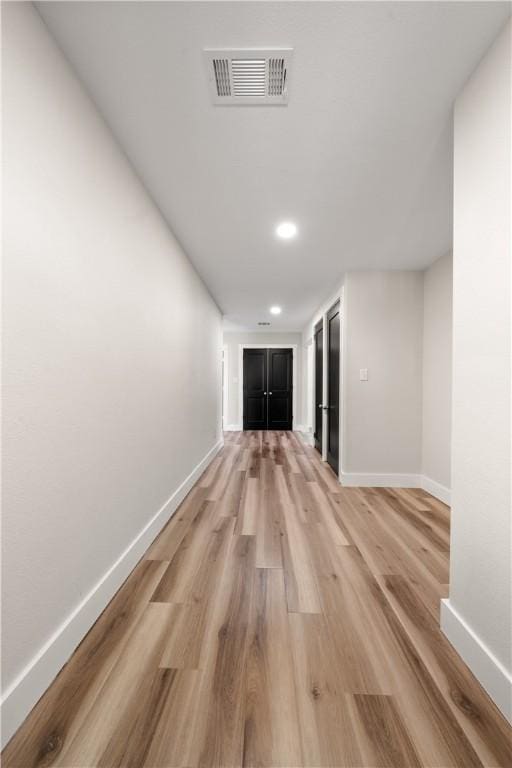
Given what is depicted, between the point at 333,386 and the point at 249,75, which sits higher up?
the point at 249,75

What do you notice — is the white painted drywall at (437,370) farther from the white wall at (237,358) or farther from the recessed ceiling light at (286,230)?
the white wall at (237,358)

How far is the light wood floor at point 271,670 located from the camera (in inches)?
36.5

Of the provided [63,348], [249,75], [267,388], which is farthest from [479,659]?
[267,388]

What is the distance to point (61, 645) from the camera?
118 centimetres

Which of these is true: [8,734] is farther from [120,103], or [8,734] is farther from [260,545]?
[120,103]

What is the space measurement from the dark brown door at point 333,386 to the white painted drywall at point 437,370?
0.99 m

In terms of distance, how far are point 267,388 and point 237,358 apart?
1.06m

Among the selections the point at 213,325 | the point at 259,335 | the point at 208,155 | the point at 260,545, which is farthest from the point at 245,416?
the point at 208,155

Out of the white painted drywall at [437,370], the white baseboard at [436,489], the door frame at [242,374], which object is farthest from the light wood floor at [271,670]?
the door frame at [242,374]

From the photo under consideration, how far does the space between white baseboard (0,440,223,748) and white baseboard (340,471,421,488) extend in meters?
2.34

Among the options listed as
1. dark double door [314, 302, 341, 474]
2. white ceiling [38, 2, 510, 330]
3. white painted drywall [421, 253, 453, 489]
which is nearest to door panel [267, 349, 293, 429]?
dark double door [314, 302, 341, 474]

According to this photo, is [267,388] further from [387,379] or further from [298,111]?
[298,111]

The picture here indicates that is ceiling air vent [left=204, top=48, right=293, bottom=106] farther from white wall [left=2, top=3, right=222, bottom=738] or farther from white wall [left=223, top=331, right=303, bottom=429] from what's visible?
white wall [left=223, top=331, right=303, bottom=429]

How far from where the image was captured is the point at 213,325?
4.72 m
